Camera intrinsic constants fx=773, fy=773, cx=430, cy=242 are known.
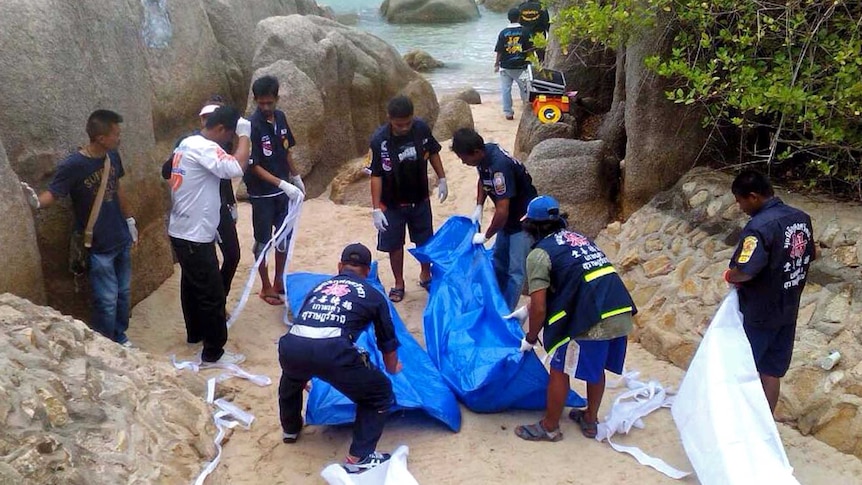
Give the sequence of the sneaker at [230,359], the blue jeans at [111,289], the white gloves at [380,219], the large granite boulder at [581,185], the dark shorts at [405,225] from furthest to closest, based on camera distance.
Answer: the large granite boulder at [581,185] → the dark shorts at [405,225] → the white gloves at [380,219] → the sneaker at [230,359] → the blue jeans at [111,289]

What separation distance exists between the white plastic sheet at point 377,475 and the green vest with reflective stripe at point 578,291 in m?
0.99

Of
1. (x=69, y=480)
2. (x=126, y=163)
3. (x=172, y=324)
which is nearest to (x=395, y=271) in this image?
(x=172, y=324)

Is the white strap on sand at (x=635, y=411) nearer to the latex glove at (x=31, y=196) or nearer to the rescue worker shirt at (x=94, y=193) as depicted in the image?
the rescue worker shirt at (x=94, y=193)

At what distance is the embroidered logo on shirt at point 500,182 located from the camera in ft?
16.7

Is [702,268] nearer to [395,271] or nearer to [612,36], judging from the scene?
[612,36]

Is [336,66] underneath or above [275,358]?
above

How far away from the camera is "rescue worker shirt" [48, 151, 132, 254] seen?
4.32m

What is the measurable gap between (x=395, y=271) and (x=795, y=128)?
9.76 feet

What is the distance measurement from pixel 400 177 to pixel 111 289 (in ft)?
6.87

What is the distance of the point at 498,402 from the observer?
14.0 feet

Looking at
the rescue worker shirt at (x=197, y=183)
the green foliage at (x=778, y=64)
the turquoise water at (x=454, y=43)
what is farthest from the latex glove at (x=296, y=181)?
the turquoise water at (x=454, y=43)

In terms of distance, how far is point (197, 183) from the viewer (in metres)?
4.57

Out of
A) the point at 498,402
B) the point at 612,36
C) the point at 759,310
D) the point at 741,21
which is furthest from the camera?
the point at 612,36

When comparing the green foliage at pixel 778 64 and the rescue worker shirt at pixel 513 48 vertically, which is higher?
the green foliage at pixel 778 64
